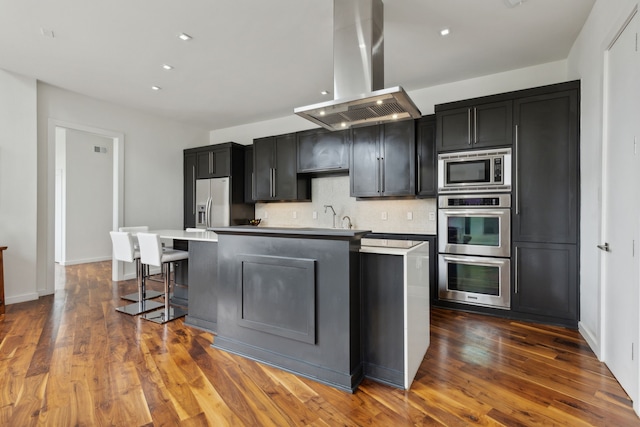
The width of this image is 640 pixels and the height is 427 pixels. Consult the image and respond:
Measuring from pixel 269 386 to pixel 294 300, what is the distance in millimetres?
588

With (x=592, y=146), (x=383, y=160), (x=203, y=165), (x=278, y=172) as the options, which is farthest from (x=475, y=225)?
(x=203, y=165)

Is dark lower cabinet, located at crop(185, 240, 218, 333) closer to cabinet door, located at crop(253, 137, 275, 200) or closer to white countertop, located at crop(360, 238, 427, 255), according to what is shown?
white countertop, located at crop(360, 238, 427, 255)

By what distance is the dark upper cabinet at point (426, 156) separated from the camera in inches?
164

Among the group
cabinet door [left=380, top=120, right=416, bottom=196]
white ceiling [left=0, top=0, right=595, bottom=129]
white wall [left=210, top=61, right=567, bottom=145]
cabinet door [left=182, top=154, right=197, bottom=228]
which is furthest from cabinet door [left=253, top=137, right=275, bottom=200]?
cabinet door [left=380, top=120, right=416, bottom=196]

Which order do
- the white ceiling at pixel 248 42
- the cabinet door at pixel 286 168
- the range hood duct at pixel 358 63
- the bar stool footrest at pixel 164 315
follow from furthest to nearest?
A: the cabinet door at pixel 286 168 < the bar stool footrest at pixel 164 315 < the white ceiling at pixel 248 42 < the range hood duct at pixel 358 63

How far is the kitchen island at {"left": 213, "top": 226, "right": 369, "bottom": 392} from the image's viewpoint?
2217 mm

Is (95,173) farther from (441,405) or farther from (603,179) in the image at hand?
(603,179)

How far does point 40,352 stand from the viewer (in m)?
2.73

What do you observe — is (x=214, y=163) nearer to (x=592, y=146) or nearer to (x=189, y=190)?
(x=189, y=190)

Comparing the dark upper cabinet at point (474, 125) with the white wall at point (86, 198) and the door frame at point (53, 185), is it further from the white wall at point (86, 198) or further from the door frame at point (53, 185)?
the white wall at point (86, 198)

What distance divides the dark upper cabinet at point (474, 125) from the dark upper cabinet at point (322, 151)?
140cm

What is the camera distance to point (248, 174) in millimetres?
6074

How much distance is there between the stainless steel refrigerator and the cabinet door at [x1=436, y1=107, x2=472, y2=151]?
12.1ft

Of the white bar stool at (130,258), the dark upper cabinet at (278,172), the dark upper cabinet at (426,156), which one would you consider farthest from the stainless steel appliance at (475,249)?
the white bar stool at (130,258)
